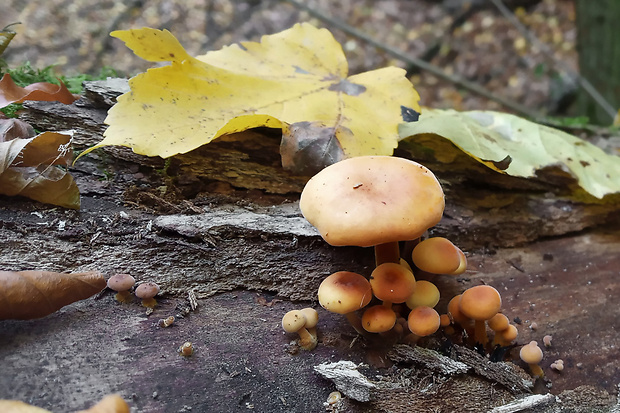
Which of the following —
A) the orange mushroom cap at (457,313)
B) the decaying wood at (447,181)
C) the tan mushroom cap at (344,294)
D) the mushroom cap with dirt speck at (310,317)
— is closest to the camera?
the tan mushroom cap at (344,294)

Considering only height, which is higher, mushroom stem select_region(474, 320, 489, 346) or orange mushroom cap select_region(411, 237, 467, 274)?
orange mushroom cap select_region(411, 237, 467, 274)

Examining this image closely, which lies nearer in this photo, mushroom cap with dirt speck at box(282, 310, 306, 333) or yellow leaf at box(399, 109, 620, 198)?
mushroom cap with dirt speck at box(282, 310, 306, 333)

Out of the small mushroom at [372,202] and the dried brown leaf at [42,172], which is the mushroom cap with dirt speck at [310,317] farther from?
the dried brown leaf at [42,172]

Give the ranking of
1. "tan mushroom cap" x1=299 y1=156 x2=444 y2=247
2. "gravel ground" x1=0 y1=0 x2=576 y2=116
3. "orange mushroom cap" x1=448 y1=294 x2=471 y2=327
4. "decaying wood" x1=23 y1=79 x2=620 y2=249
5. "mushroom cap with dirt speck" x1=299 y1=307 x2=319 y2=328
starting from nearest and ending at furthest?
"tan mushroom cap" x1=299 y1=156 x2=444 y2=247 < "mushroom cap with dirt speck" x1=299 y1=307 x2=319 y2=328 < "orange mushroom cap" x1=448 y1=294 x2=471 y2=327 < "decaying wood" x1=23 y1=79 x2=620 y2=249 < "gravel ground" x1=0 y1=0 x2=576 y2=116

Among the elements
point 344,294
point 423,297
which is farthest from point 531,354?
point 344,294

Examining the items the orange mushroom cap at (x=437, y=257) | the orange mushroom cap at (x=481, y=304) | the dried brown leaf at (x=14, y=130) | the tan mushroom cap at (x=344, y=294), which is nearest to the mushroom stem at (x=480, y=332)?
the orange mushroom cap at (x=481, y=304)

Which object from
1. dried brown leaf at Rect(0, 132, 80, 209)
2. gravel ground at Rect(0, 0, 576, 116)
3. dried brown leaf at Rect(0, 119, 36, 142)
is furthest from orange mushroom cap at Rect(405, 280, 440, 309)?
gravel ground at Rect(0, 0, 576, 116)

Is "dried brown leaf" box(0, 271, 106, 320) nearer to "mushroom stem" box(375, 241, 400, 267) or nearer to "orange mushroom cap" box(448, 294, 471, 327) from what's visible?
"mushroom stem" box(375, 241, 400, 267)
